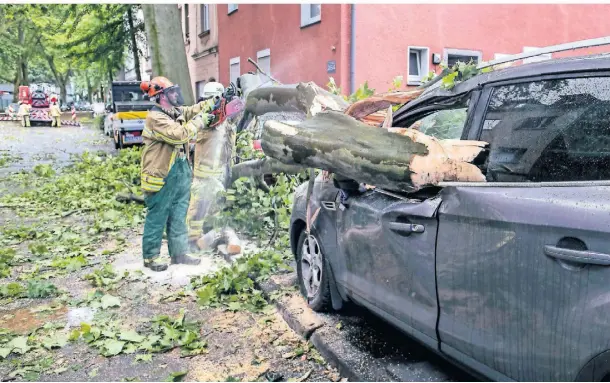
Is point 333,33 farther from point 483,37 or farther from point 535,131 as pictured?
point 535,131

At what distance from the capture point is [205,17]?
23.6 metres

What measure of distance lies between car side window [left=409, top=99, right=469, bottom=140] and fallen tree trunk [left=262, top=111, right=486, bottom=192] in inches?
11.7

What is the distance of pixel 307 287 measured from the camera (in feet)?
14.9

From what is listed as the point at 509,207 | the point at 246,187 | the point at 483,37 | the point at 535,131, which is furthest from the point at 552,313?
the point at 483,37

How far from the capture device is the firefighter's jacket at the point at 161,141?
563 centimetres

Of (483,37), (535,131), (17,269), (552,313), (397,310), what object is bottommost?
(17,269)

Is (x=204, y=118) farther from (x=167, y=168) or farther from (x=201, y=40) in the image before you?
(x=201, y=40)

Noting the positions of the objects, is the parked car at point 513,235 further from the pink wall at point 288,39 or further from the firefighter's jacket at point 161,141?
the pink wall at point 288,39

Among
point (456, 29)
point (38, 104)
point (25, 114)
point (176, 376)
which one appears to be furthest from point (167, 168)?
point (38, 104)

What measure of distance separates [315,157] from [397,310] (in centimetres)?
99

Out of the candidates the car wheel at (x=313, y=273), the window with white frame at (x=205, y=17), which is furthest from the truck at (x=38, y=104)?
the car wheel at (x=313, y=273)

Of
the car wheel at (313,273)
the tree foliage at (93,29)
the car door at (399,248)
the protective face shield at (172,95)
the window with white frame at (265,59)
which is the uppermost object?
the tree foliage at (93,29)

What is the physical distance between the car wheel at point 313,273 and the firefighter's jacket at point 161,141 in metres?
1.80

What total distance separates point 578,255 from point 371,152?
1213 mm
